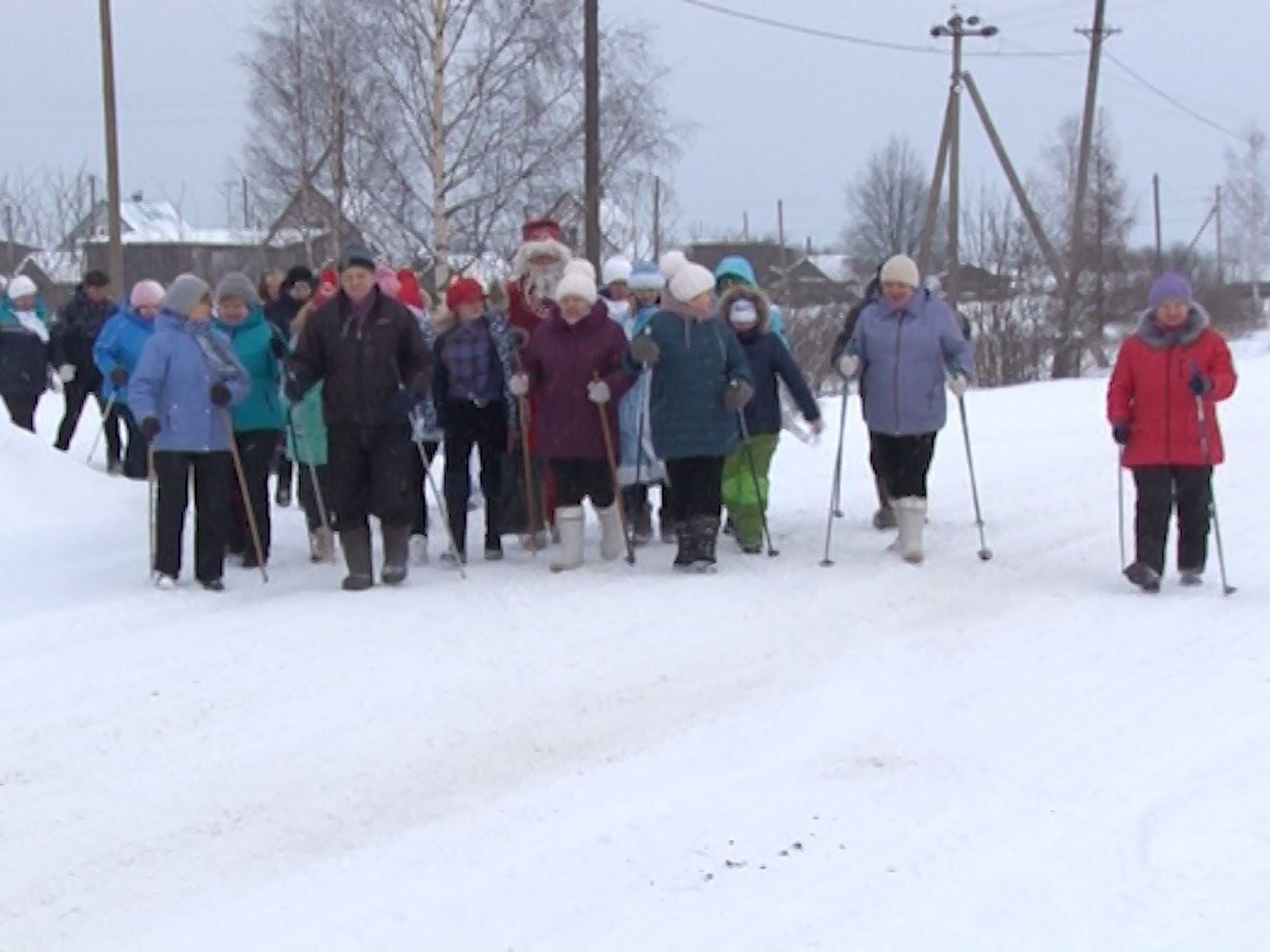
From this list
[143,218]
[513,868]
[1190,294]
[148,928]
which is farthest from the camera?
[143,218]

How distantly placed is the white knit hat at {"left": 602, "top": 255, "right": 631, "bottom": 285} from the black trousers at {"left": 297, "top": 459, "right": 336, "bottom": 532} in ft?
7.31

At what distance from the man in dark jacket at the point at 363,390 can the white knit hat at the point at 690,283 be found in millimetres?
1412

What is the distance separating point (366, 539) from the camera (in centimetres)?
880

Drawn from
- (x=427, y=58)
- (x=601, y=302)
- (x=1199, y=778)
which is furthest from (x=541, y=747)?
(x=427, y=58)

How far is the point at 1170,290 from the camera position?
8.56 meters

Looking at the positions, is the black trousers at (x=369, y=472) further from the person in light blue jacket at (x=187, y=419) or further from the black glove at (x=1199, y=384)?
the black glove at (x=1199, y=384)

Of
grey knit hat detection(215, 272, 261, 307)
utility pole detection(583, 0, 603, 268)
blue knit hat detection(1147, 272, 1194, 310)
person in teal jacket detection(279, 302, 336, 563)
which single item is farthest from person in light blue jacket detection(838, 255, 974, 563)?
utility pole detection(583, 0, 603, 268)

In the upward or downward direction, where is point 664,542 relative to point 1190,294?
downward

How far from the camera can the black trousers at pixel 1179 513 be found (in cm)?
862

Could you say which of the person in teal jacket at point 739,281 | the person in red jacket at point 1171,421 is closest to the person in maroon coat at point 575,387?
the person in teal jacket at point 739,281

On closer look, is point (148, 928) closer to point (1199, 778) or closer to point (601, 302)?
point (1199, 778)

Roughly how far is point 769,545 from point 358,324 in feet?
8.83

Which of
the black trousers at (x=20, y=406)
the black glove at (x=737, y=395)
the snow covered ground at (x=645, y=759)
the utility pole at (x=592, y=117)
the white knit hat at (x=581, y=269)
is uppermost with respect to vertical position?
the utility pole at (x=592, y=117)

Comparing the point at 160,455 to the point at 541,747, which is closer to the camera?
the point at 541,747
